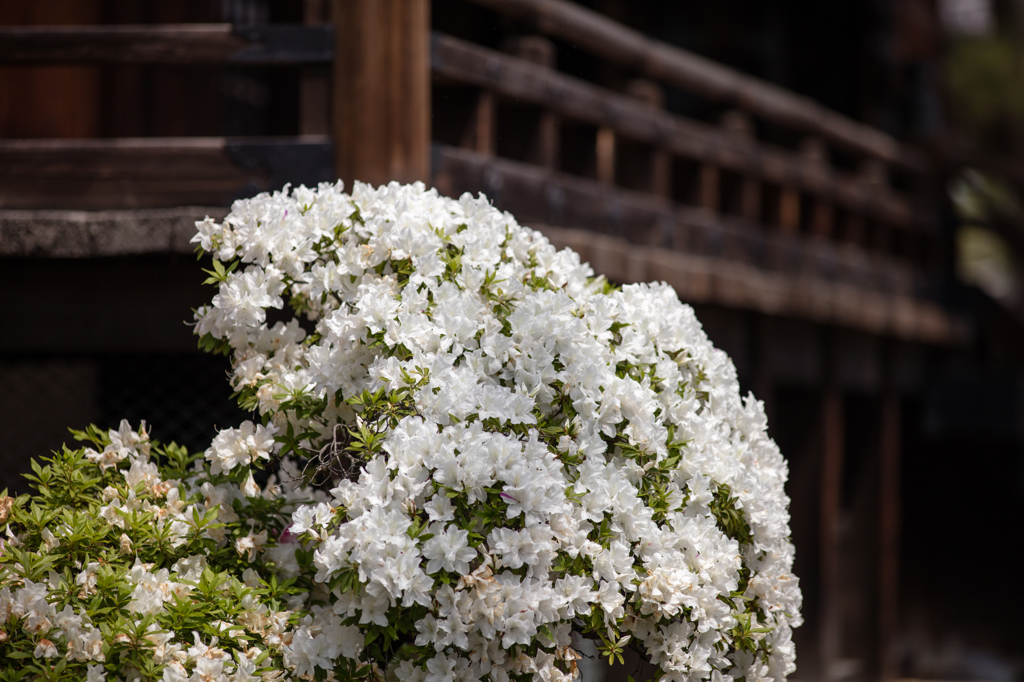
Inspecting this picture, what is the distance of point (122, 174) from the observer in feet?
14.3

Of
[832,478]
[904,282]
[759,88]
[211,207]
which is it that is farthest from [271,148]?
[904,282]

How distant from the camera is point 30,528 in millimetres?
2900

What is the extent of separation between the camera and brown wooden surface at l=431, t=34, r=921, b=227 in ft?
15.1

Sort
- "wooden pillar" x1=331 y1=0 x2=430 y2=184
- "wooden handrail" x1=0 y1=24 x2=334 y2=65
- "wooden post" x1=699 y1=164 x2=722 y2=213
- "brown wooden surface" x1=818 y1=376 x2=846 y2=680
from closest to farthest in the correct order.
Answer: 1. "wooden pillar" x1=331 y1=0 x2=430 y2=184
2. "wooden handrail" x1=0 y1=24 x2=334 y2=65
3. "wooden post" x1=699 y1=164 x2=722 y2=213
4. "brown wooden surface" x1=818 y1=376 x2=846 y2=680

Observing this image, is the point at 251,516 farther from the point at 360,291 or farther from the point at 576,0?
the point at 576,0

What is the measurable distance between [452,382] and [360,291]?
1.35 feet

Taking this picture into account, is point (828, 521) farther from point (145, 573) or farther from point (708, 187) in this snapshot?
point (145, 573)

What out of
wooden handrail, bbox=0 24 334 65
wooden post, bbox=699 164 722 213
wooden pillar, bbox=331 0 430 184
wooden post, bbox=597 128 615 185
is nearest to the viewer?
wooden pillar, bbox=331 0 430 184

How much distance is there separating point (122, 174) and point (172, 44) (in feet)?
1.80

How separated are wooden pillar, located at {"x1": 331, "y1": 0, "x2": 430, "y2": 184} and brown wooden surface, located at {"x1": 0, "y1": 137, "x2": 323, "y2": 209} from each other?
0.40 m

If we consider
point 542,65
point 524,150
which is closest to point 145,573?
point 524,150

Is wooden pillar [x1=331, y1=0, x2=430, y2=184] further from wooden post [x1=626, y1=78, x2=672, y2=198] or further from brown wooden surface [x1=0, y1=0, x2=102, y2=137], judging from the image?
brown wooden surface [x1=0, y1=0, x2=102, y2=137]

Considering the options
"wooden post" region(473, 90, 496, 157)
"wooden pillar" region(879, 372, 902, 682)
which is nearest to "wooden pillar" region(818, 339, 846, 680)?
"wooden pillar" region(879, 372, 902, 682)

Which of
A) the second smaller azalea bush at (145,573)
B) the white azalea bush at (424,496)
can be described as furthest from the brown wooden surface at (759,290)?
the second smaller azalea bush at (145,573)
